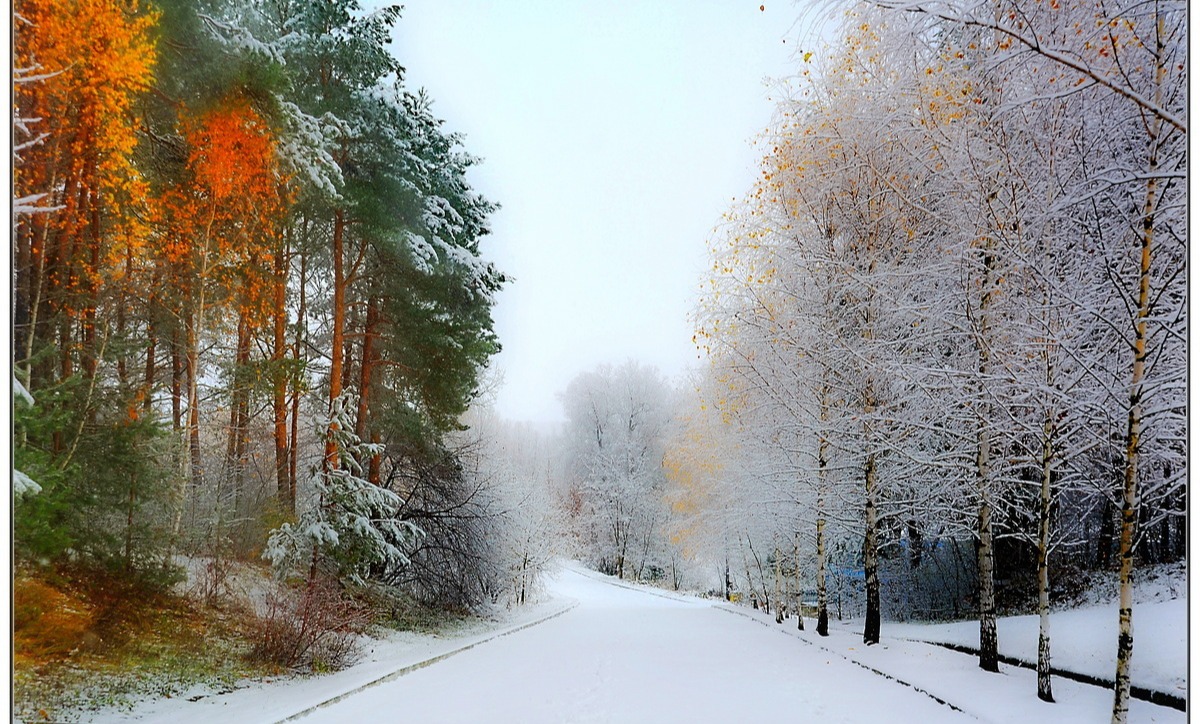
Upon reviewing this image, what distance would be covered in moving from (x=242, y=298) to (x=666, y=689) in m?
4.54

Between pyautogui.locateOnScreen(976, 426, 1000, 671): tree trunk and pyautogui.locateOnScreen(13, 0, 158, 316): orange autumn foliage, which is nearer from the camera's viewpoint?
pyautogui.locateOnScreen(13, 0, 158, 316): orange autumn foliage

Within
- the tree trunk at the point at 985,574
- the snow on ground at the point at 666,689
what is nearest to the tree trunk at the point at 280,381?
the snow on ground at the point at 666,689

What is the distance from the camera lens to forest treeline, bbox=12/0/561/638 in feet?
13.5

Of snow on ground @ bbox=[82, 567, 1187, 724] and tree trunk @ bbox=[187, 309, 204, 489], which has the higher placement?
tree trunk @ bbox=[187, 309, 204, 489]

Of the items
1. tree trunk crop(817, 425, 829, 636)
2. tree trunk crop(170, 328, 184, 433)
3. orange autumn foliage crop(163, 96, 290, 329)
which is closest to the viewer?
tree trunk crop(170, 328, 184, 433)

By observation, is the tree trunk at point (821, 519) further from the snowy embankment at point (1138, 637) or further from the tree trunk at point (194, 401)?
the tree trunk at point (194, 401)

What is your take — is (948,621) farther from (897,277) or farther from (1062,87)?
(1062,87)

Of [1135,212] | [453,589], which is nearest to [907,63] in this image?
[1135,212]

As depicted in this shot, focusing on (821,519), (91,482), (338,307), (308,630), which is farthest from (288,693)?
(821,519)

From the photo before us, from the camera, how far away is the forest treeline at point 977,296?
327cm

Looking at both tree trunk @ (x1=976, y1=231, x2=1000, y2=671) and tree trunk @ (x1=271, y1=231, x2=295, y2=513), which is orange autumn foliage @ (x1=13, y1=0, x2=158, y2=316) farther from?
tree trunk @ (x1=976, y1=231, x2=1000, y2=671)

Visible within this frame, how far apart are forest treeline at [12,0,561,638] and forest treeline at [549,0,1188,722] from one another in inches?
119

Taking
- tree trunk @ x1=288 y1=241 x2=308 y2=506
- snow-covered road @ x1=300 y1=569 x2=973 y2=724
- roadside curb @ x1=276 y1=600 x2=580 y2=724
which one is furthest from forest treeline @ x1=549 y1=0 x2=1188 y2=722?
tree trunk @ x1=288 y1=241 x2=308 y2=506

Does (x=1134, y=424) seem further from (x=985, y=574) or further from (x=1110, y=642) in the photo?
(x=985, y=574)
